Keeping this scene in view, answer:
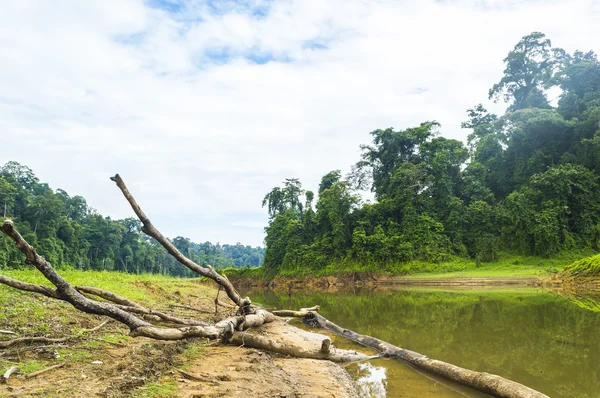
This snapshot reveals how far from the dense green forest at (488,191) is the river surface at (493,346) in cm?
2319

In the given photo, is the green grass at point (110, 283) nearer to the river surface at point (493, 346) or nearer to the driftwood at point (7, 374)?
the driftwood at point (7, 374)

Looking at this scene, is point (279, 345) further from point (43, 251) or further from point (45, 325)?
point (43, 251)

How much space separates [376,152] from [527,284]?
106ft

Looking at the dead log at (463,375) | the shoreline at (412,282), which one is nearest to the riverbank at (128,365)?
the dead log at (463,375)

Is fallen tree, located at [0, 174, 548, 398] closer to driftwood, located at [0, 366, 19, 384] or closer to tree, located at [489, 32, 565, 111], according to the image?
driftwood, located at [0, 366, 19, 384]

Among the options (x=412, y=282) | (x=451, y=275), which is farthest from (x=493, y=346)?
(x=412, y=282)

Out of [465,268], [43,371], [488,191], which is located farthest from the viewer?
[488,191]

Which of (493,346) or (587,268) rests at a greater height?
(587,268)

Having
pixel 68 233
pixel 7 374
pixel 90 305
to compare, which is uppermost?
pixel 68 233

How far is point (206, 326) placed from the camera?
5637 millimetres

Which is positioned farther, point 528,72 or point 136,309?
point 528,72

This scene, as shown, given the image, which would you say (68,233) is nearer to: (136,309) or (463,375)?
(136,309)

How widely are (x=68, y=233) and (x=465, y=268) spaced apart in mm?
57504

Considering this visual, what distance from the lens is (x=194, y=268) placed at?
780cm
